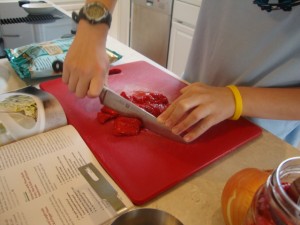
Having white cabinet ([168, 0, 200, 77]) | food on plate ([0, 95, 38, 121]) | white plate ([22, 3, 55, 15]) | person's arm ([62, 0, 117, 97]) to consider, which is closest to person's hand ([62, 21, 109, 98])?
person's arm ([62, 0, 117, 97])

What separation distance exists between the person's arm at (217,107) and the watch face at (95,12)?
289 millimetres

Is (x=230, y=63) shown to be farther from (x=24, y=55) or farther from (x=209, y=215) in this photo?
(x=24, y=55)

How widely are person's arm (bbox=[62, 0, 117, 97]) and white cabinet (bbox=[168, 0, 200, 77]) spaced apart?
1.33 meters

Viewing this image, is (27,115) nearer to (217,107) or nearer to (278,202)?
(217,107)

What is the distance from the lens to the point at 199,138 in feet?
2.26

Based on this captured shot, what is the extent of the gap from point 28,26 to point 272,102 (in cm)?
105

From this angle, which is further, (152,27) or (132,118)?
(152,27)

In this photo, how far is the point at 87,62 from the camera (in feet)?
2.15

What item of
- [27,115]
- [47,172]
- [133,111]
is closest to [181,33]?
[133,111]

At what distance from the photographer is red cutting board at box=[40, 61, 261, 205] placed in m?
0.56

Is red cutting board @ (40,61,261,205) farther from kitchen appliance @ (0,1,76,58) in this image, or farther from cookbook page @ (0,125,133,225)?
kitchen appliance @ (0,1,76,58)

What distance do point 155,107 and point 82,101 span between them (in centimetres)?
21

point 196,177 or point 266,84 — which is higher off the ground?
point 266,84

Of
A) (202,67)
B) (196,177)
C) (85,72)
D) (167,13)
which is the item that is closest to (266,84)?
(202,67)
